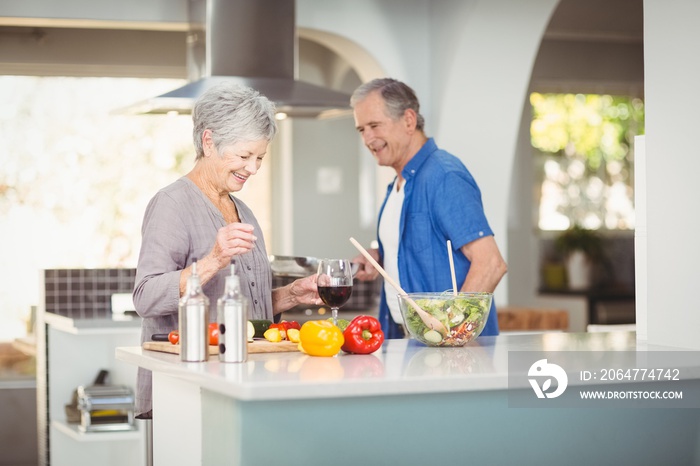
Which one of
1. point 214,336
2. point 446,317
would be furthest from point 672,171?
point 214,336

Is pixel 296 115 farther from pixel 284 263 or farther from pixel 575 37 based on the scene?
pixel 575 37

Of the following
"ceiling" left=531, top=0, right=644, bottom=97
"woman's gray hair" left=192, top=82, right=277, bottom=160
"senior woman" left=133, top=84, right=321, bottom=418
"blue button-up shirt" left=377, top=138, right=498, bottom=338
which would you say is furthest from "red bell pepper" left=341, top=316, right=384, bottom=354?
"ceiling" left=531, top=0, right=644, bottom=97

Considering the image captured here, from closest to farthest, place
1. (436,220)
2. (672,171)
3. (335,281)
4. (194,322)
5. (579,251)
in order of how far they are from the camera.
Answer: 1. (194,322)
2. (335,281)
3. (672,171)
4. (436,220)
5. (579,251)

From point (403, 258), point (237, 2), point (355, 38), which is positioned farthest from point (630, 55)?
point (403, 258)

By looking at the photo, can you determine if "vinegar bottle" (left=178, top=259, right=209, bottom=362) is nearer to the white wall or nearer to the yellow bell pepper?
the yellow bell pepper

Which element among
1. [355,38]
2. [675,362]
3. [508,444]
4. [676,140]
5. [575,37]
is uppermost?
[575,37]

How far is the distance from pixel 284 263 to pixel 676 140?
1466mm

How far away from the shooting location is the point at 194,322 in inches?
89.8

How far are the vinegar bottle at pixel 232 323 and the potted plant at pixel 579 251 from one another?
6416 mm

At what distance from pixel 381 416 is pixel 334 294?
53cm

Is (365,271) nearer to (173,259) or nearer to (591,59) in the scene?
(173,259)

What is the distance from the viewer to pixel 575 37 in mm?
7879

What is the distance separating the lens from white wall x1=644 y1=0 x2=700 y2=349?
281 cm

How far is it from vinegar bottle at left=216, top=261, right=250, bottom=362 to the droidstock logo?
0.64 m
